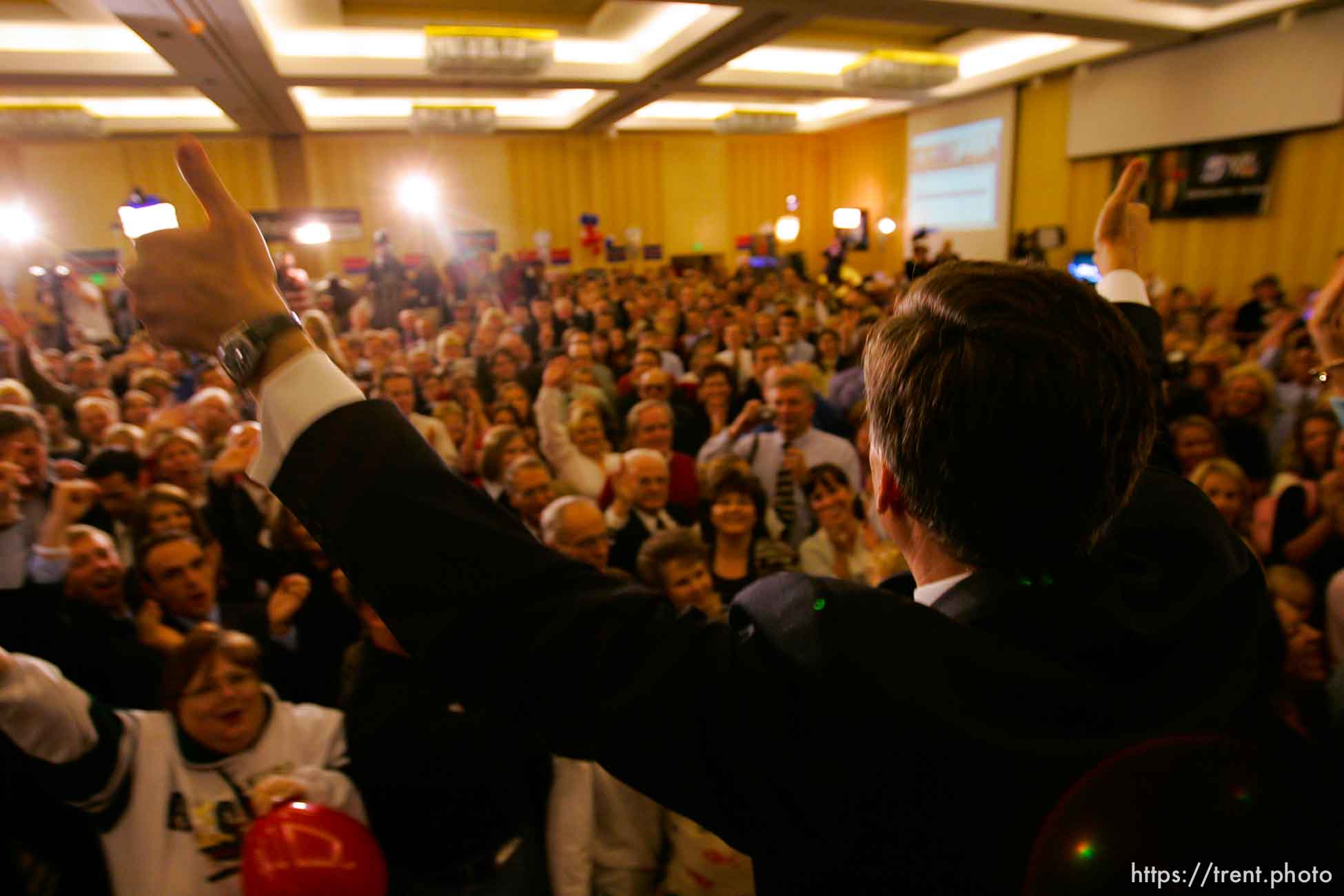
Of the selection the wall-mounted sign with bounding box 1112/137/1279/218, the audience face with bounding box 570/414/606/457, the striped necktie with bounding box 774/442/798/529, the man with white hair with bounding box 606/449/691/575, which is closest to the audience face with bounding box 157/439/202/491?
the audience face with bounding box 570/414/606/457

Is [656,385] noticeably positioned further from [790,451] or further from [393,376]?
[393,376]

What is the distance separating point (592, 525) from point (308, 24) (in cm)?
633

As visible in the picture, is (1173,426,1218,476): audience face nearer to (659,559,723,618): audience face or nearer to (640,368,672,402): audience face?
(659,559,723,618): audience face

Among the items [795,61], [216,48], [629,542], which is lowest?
[629,542]

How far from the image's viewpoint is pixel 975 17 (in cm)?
564

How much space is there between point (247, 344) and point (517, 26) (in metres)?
7.66

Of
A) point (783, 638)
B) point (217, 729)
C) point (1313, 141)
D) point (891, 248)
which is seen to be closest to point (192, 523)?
point (217, 729)

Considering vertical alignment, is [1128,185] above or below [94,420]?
above

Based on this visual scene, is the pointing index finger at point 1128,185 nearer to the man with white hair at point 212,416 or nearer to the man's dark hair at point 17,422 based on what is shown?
the man's dark hair at point 17,422

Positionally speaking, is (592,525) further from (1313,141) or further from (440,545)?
(1313,141)

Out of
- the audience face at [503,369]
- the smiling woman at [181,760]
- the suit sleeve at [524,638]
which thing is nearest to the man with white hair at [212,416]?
the audience face at [503,369]

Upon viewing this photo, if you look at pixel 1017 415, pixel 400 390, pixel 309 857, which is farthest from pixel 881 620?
pixel 400 390

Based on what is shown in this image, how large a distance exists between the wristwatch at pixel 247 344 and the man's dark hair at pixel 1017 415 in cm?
44

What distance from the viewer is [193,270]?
541 millimetres
